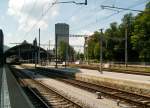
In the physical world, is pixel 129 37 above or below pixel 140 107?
above

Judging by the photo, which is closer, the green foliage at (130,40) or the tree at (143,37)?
the tree at (143,37)

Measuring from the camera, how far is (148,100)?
810 inches

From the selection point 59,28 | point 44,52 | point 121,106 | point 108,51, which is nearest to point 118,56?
point 108,51

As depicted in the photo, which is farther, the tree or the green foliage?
the green foliage

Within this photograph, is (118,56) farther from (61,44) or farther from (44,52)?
(61,44)

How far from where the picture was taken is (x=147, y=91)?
24.7 m

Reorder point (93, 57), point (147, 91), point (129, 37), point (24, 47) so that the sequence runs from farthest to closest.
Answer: point (24, 47), point (93, 57), point (129, 37), point (147, 91)

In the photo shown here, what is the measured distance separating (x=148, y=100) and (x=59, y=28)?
10266 cm

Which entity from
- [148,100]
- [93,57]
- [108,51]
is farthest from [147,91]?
[93,57]

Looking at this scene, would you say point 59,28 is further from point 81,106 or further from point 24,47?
point 81,106

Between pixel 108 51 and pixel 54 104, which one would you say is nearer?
pixel 54 104

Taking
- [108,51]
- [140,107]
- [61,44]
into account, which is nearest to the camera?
[140,107]

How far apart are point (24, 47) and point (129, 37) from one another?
74959 millimetres

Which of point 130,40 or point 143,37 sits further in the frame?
point 130,40
